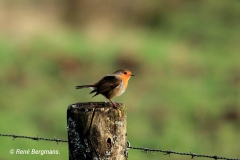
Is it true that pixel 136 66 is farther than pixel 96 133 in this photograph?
Yes

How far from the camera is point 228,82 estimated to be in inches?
672

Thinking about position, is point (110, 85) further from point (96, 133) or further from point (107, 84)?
point (96, 133)

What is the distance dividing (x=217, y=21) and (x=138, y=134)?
41.4 ft

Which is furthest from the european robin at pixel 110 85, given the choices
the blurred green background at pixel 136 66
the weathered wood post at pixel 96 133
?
the blurred green background at pixel 136 66

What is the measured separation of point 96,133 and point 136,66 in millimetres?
13657

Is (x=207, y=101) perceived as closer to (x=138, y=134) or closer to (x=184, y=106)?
(x=184, y=106)

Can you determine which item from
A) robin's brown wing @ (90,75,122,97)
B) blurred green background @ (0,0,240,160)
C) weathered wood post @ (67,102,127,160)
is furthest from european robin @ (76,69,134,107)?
blurred green background @ (0,0,240,160)

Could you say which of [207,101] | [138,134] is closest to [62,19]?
[207,101]

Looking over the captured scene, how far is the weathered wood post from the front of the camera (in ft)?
12.8

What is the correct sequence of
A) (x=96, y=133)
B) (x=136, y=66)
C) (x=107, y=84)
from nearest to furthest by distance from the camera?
(x=96, y=133), (x=107, y=84), (x=136, y=66)

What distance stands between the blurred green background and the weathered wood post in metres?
6.56

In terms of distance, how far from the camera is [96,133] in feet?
12.8

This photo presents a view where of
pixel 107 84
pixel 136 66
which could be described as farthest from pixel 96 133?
pixel 136 66

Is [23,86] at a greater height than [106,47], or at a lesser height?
lesser
